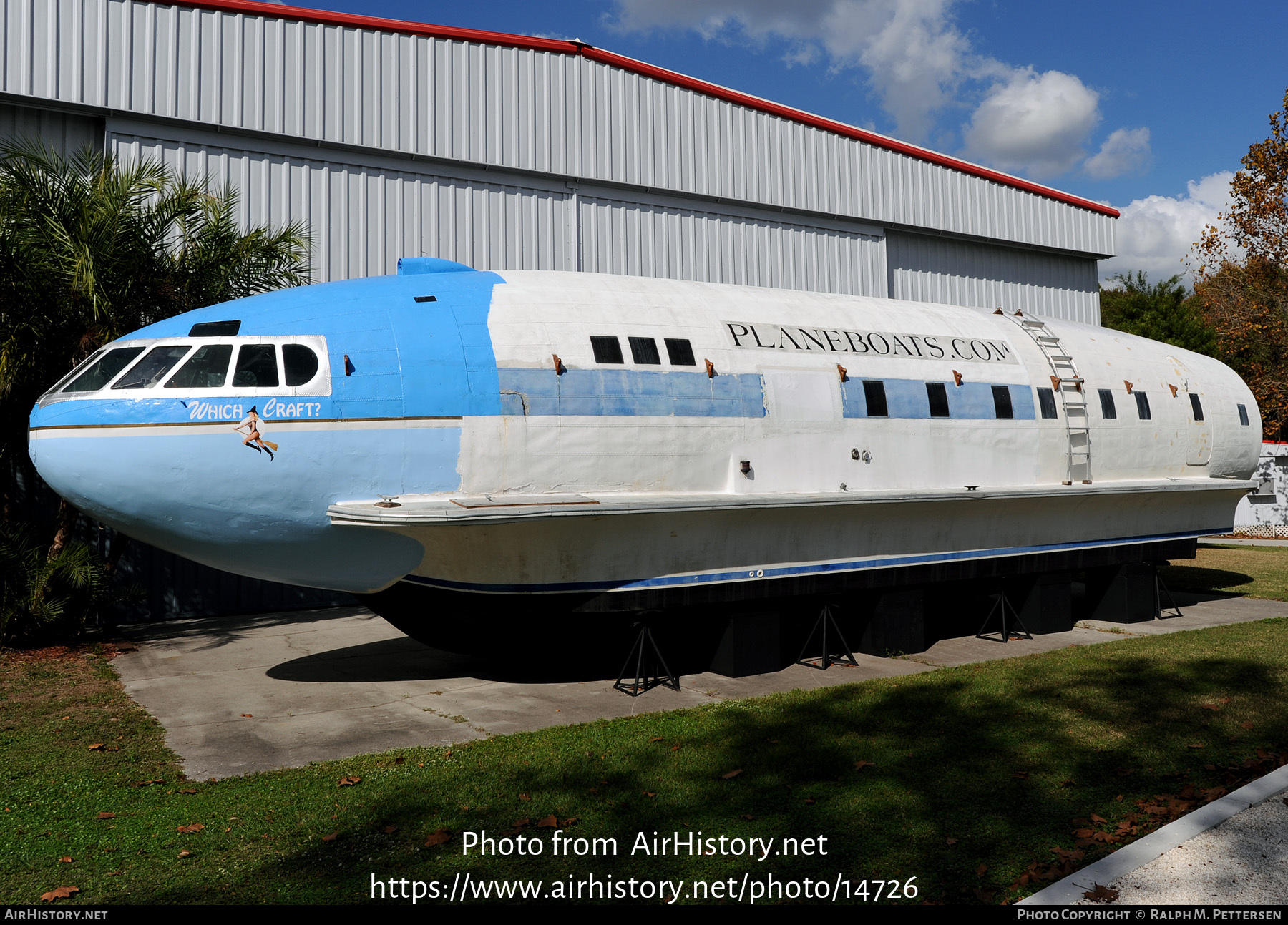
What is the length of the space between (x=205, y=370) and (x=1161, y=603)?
14.8 metres

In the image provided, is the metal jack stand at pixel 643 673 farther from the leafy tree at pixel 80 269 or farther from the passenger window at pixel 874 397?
the leafy tree at pixel 80 269

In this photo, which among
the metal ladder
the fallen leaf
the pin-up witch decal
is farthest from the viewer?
the metal ladder

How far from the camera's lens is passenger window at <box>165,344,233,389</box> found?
8117 mm

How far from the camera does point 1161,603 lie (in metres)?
15.4

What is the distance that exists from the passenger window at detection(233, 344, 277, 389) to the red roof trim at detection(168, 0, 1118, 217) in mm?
10141

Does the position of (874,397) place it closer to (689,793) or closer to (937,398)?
(937,398)

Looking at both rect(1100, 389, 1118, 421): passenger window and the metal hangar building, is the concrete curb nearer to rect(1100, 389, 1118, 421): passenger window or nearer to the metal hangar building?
rect(1100, 389, 1118, 421): passenger window

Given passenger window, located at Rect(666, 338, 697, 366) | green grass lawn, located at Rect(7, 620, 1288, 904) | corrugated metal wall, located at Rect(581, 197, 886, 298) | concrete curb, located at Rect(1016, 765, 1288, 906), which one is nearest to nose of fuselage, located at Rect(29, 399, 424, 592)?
green grass lawn, located at Rect(7, 620, 1288, 904)

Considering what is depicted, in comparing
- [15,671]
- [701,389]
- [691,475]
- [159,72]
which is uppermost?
[159,72]

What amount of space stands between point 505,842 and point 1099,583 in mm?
11705

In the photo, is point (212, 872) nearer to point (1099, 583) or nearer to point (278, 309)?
point (278, 309)

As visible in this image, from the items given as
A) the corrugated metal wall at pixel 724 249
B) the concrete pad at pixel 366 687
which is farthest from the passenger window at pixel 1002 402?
the corrugated metal wall at pixel 724 249

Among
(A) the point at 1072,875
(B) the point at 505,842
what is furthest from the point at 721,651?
(A) the point at 1072,875

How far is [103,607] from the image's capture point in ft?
44.1
